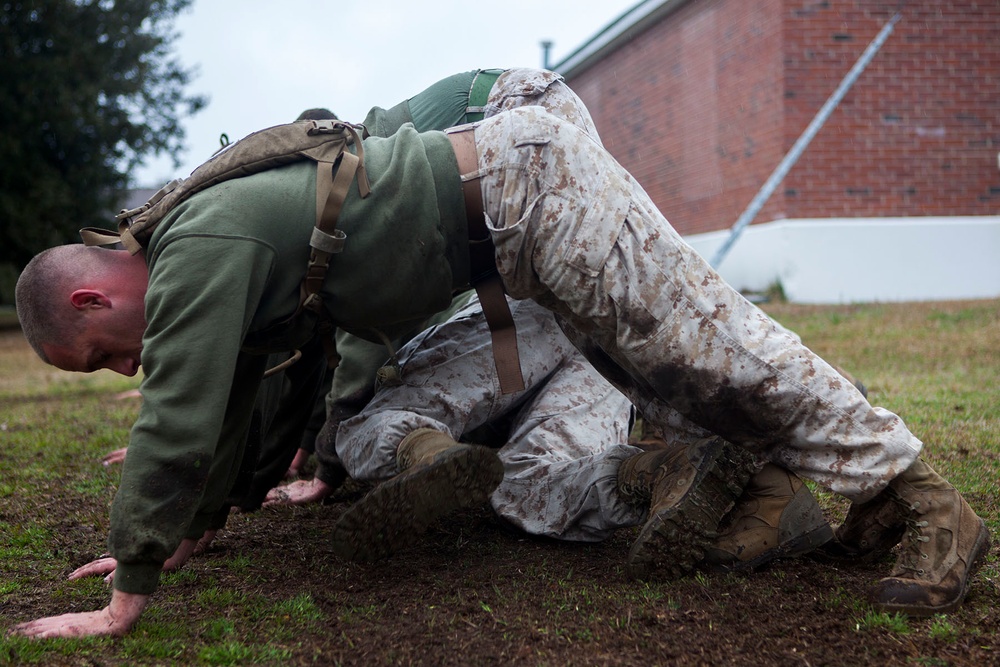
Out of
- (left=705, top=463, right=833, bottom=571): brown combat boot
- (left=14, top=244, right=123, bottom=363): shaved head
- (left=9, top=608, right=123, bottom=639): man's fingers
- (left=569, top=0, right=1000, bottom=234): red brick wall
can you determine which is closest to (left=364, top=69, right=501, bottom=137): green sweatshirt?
(left=14, top=244, right=123, bottom=363): shaved head

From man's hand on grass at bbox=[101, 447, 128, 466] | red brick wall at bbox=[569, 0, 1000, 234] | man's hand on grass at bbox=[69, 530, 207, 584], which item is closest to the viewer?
man's hand on grass at bbox=[69, 530, 207, 584]

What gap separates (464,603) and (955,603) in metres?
1.22

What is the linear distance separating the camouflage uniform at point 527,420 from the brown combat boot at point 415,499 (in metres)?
0.55

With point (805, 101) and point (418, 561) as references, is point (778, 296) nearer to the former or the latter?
point (805, 101)

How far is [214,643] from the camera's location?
2238mm

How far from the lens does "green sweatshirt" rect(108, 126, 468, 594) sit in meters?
2.13

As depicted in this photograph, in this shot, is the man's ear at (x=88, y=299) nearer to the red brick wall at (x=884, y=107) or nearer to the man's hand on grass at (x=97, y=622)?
the man's hand on grass at (x=97, y=622)

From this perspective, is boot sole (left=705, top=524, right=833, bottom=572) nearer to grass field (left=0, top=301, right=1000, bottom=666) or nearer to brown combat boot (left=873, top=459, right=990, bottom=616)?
grass field (left=0, top=301, right=1000, bottom=666)

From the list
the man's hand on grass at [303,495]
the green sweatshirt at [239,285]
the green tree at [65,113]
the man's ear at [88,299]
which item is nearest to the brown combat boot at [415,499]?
the green sweatshirt at [239,285]

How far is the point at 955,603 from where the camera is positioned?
2188 millimetres

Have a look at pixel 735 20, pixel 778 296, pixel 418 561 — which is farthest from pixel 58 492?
pixel 735 20

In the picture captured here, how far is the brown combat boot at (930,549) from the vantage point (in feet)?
7.16

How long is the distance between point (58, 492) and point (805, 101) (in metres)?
10.6

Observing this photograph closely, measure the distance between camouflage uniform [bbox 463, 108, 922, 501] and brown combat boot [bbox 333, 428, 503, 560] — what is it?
50 cm
